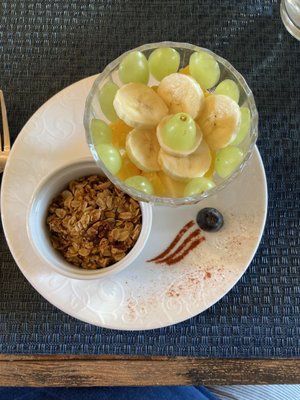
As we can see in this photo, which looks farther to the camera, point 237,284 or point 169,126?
point 237,284

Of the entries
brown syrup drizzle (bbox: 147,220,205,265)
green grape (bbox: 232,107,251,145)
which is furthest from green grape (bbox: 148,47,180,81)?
brown syrup drizzle (bbox: 147,220,205,265)

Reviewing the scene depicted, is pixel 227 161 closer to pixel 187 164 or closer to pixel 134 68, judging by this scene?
pixel 187 164

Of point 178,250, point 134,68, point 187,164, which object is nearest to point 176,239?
point 178,250

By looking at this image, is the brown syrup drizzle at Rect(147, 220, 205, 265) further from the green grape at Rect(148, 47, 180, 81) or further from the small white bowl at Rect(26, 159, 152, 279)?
the green grape at Rect(148, 47, 180, 81)

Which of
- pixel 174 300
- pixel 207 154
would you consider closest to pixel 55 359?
pixel 174 300

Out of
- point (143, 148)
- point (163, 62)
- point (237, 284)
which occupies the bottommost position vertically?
point (237, 284)

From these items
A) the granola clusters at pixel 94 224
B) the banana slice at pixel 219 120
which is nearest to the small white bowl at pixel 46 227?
the granola clusters at pixel 94 224

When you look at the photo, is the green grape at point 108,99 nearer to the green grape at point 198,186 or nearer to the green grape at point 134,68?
the green grape at point 134,68
